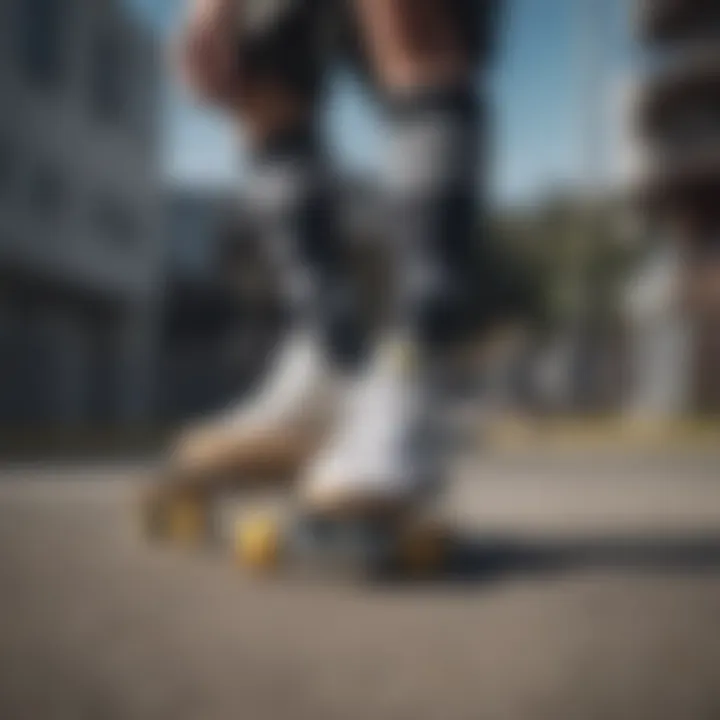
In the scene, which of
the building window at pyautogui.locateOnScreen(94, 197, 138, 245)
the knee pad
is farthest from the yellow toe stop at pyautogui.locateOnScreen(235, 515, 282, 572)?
the knee pad

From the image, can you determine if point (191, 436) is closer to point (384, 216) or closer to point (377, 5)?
point (384, 216)

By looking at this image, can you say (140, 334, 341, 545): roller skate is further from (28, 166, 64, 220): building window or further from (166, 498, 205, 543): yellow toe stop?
(28, 166, 64, 220): building window

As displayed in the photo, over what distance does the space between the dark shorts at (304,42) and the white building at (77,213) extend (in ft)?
0.35

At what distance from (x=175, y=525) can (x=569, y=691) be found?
377 millimetres

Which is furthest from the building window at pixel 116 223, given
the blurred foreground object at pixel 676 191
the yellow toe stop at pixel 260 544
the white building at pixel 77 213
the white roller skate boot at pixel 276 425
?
the blurred foreground object at pixel 676 191

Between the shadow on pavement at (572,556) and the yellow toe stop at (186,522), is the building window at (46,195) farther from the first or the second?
the shadow on pavement at (572,556)

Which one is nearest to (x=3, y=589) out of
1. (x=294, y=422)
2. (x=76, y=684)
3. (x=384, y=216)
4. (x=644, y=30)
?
(x=76, y=684)

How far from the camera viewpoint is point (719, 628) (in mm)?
507

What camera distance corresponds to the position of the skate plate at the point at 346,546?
63 cm

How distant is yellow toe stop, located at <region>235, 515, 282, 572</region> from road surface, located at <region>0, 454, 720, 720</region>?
→ 2cm

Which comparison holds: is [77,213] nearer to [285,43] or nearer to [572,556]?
[285,43]

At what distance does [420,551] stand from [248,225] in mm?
279

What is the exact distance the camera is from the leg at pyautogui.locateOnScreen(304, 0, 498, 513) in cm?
64

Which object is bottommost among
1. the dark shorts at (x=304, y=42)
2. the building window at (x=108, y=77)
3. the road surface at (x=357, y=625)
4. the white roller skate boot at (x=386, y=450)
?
the road surface at (x=357, y=625)
